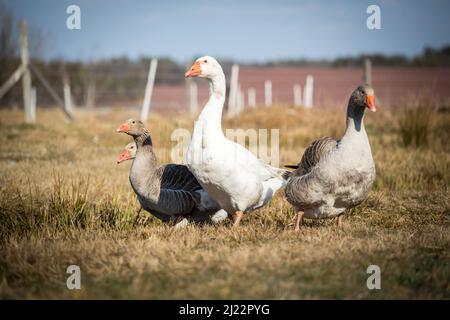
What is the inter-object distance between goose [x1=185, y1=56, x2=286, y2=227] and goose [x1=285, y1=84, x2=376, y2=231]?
49cm

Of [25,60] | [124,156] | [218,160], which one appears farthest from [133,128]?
[25,60]

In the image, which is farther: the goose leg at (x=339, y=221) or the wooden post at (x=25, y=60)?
the wooden post at (x=25, y=60)

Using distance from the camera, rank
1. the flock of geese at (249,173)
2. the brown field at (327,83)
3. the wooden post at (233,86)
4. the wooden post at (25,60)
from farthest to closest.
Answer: the brown field at (327,83) < the wooden post at (233,86) < the wooden post at (25,60) < the flock of geese at (249,173)

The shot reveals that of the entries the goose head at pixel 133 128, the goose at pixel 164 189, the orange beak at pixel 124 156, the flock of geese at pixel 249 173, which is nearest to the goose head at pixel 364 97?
the flock of geese at pixel 249 173

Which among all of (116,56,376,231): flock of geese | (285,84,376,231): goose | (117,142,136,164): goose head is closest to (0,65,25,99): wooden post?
(117,142,136,164): goose head

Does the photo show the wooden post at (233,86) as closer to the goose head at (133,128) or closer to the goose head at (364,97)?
the goose head at (133,128)

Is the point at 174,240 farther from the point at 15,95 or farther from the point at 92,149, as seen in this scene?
the point at 15,95

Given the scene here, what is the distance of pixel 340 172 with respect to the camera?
550cm

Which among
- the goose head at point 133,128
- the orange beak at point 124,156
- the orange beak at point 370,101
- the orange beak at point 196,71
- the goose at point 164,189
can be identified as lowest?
the goose at point 164,189

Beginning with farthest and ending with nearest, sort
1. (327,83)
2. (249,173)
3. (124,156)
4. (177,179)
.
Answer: (327,83), (124,156), (177,179), (249,173)

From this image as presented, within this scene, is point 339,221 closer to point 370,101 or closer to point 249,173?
point 249,173

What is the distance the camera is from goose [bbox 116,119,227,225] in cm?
637

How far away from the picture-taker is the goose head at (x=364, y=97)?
551 cm

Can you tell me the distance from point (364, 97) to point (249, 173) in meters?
1.49
